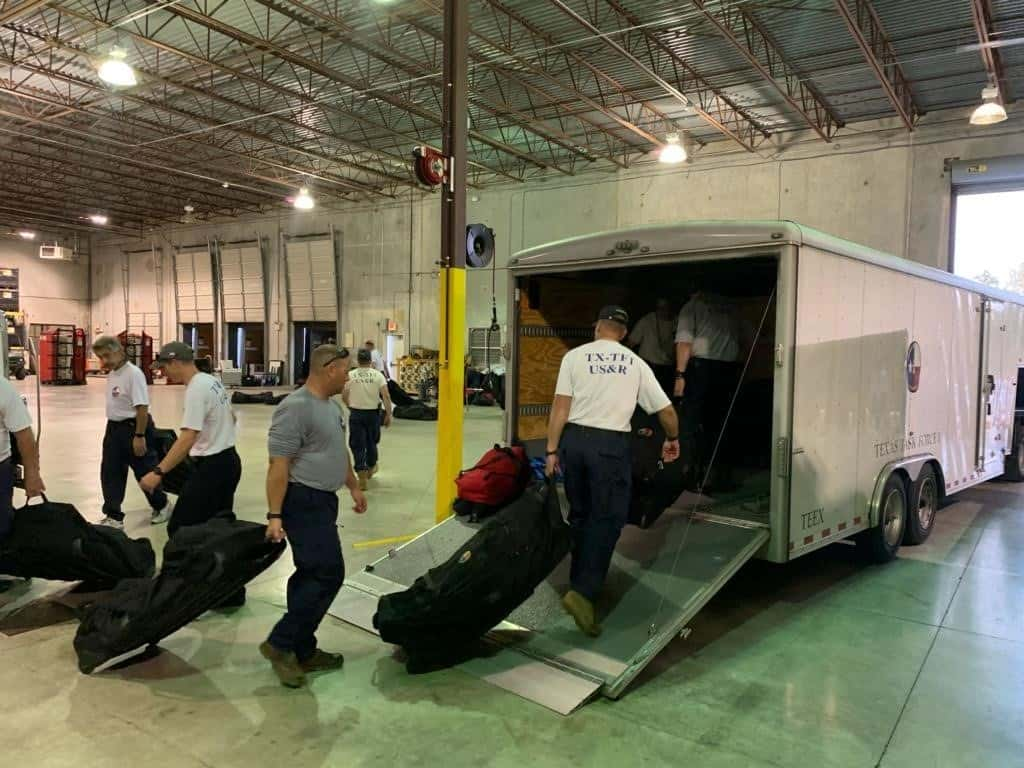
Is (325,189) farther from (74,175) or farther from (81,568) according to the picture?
(81,568)

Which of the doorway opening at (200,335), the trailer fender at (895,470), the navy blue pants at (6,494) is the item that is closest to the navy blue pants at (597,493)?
the trailer fender at (895,470)

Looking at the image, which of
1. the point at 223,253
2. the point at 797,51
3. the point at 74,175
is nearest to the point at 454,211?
the point at 797,51

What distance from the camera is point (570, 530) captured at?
434cm

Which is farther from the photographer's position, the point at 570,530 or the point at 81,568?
the point at 81,568

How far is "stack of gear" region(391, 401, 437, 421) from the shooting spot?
18.0 metres

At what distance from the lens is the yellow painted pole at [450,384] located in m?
6.15

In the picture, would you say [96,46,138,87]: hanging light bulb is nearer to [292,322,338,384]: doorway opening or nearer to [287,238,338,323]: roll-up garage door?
[287,238,338,323]: roll-up garage door

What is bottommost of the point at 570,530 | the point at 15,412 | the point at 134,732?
the point at 134,732

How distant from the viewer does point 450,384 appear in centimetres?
625

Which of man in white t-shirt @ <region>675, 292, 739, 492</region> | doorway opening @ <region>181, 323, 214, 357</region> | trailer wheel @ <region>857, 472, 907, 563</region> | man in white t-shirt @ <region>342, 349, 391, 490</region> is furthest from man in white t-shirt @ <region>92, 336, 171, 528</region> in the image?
doorway opening @ <region>181, 323, 214, 357</region>

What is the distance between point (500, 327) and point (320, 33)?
11.5 meters

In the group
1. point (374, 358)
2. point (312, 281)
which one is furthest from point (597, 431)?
point (312, 281)

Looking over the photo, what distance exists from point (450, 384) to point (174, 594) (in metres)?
2.96

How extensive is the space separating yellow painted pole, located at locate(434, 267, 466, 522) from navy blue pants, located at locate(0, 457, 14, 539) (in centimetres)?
297
